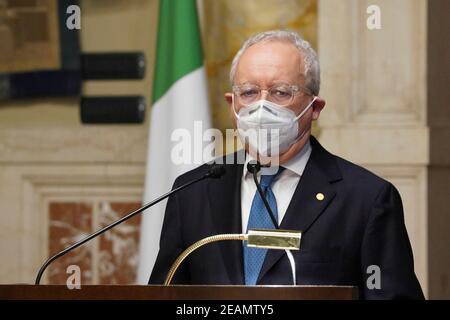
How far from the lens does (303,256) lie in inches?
149

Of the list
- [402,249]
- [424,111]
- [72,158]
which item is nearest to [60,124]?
[72,158]

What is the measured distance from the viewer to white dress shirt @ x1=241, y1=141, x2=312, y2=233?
398 centimetres

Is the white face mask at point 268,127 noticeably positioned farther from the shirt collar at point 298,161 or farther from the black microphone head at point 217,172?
the black microphone head at point 217,172

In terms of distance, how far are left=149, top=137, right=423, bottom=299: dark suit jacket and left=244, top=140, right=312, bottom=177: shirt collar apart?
28 mm

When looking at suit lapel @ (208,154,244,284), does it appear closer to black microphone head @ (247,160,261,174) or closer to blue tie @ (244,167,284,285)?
blue tie @ (244,167,284,285)

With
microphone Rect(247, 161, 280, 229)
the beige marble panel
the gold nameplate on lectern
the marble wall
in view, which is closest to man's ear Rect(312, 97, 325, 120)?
microphone Rect(247, 161, 280, 229)

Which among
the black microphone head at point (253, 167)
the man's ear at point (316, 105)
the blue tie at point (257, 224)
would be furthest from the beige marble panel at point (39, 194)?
the black microphone head at point (253, 167)

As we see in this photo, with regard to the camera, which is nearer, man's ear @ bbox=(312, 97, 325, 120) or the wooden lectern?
the wooden lectern

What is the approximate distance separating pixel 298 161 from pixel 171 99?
2.20m

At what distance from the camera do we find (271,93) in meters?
3.98

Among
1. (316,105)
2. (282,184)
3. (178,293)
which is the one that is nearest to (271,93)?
(316,105)

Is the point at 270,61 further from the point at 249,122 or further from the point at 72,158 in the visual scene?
the point at 72,158

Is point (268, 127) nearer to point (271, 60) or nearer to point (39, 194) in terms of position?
point (271, 60)

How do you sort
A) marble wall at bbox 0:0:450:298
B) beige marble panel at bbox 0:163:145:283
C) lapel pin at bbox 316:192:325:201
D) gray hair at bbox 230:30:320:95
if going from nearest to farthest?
lapel pin at bbox 316:192:325:201 < gray hair at bbox 230:30:320:95 < marble wall at bbox 0:0:450:298 < beige marble panel at bbox 0:163:145:283
